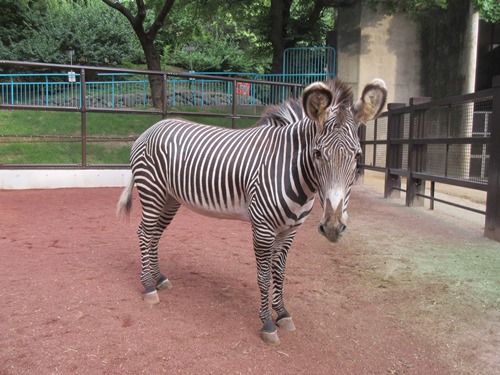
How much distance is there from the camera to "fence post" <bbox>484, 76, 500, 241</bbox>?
517 centimetres

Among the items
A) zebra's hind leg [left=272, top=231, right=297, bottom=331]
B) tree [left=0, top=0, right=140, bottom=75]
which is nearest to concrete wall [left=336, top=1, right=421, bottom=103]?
zebra's hind leg [left=272, top=231, right=297, bottom=331]

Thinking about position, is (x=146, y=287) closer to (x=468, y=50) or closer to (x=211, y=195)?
(x=211, y=195)

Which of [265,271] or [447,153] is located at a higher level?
[447,153]

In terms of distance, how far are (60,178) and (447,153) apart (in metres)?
7.64

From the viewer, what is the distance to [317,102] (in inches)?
98.8

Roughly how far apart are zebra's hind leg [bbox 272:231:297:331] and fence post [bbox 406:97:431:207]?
546 centimetres

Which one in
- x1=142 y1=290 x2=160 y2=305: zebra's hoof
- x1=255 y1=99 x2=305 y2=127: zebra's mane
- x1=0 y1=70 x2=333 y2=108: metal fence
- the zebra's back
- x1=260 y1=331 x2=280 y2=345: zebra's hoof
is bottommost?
x1=260 y1=331 x2=280 y2=345: zebra's hoof

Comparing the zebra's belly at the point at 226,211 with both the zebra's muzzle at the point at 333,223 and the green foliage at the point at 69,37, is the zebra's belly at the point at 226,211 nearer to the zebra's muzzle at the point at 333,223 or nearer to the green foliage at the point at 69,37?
the zebra's muzzle at the point at 333,223

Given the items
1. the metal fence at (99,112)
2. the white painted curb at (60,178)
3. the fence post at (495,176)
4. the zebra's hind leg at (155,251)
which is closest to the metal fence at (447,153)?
the fence post at (495,176)

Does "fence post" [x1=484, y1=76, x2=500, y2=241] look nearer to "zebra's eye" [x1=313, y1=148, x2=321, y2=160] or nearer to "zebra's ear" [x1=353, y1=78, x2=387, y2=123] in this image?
"zebra's ear" [x1=353, y1=78, x2=387, y2=123]

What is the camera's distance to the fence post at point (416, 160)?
775 cm

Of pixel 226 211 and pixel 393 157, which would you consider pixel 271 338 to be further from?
pixel 393 157

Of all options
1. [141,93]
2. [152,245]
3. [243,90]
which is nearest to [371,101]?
[152,245]

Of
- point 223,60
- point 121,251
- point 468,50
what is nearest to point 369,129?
point 468,50
